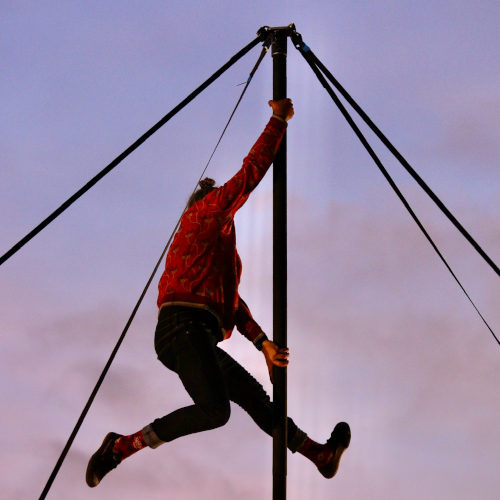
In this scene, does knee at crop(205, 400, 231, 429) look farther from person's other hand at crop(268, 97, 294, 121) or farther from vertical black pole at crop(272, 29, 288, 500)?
person's other hand at crop(268, 97, 294, 121)

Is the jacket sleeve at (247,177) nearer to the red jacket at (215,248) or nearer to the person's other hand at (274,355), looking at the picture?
the red jacket at (215,248)

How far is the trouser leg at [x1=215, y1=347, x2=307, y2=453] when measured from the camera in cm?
500

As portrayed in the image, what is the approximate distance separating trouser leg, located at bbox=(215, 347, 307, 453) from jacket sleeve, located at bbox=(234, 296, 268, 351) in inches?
7.3

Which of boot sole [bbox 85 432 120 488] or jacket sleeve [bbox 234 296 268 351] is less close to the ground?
jacket sleeve [bbox 234 296 268 351]

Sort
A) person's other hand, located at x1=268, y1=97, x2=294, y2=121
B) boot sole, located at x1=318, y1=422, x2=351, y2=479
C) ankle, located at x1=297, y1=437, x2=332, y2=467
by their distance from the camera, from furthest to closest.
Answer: boot sole, located at x1=318, y1=422, x2=351, y2=479 → ankle, located at x1=297, y1=437, x2=332, y2=467 → person's other hand, located at x1=268, y1=97, x2=294, y2=121

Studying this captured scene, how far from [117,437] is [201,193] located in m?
1.68

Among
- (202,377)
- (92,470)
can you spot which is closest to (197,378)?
→ (202,377)

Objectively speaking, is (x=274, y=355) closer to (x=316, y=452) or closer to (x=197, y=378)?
(x=197, y=378)

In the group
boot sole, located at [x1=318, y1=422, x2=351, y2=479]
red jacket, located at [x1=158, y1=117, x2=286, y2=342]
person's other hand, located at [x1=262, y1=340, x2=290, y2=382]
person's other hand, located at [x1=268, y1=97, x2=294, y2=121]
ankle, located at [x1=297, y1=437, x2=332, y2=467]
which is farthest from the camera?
boot sole, located at [x1=318, y1=422, x2=351, y2=479]

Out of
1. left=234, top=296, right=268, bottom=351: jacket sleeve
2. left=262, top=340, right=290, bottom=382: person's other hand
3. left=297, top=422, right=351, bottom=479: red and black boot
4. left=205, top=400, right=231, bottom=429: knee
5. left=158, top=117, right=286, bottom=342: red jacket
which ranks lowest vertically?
left=297, top=422, right=351, bottom=479: red and black boot

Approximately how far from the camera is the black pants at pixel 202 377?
15.5 feet

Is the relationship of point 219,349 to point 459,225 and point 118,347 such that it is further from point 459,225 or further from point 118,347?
point 459,225

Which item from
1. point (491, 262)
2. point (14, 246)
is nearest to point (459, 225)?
point (491, 262)

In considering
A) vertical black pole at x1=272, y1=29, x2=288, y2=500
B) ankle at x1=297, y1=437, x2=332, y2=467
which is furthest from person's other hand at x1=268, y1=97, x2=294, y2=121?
ankle at x1=297, y1=437, x2=332, y2=467
